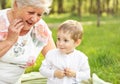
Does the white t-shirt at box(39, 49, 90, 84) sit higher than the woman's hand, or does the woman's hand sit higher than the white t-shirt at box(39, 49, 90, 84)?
the woman's hand

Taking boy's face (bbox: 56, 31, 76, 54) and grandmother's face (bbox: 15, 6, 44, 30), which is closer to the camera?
grandmother's face (bbox: 15, 6, 44, 30)

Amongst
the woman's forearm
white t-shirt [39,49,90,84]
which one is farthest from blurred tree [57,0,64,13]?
the woman's forearm

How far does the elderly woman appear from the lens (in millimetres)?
4023

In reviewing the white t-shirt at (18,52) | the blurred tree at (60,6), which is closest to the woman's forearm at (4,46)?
the white t-shirt at (18,52)

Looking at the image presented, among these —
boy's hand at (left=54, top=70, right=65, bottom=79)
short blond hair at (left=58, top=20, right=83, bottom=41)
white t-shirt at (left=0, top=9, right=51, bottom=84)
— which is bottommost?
boy's hand at (left=54, top=70, right=65, bottom=79)

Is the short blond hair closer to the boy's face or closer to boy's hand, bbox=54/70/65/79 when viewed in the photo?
the boy's face

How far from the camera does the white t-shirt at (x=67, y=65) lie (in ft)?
14.0

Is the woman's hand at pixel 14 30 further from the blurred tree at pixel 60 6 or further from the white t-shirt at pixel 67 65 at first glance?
the blurred tree at pixel 60 6

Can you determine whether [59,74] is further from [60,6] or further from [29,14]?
[60,6]

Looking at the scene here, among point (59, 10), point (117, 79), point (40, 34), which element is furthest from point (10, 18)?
point (59, 10)

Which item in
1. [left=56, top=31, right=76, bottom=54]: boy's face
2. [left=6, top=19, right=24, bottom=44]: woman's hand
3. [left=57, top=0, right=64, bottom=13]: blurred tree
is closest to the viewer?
[left=6, top=19, right=24, bottom=44]: woman's hand

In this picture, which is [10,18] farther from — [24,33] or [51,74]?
[51,74]

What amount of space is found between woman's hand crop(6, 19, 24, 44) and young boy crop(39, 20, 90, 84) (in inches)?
16.2

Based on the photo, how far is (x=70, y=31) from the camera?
4176 mm
